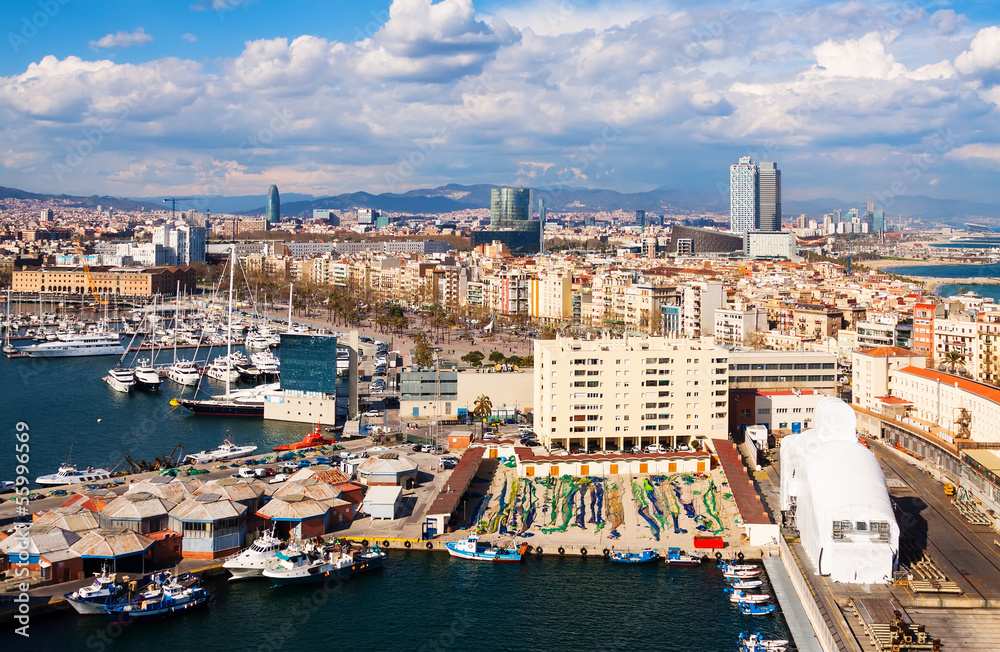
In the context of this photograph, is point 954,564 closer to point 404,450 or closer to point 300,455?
point 404,450

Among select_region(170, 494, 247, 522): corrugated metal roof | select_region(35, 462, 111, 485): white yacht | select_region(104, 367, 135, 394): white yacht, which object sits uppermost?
select_region(104, 367, 135, 394): white yacht

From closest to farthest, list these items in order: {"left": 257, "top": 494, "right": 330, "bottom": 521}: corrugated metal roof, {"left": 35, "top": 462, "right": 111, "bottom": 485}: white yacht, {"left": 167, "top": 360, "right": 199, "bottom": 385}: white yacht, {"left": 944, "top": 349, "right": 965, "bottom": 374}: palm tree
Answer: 1. {"left": 257, "top": 494, "right": 330, "bottom": 521}: corrugated metal roof
2. {"left": 35, "top": 462, "right": 111, "bottom": 485}: white yacht
3. {"left": 944, "top": 349, "right": 965, "bottom": 374}: palm tree
4. {"left": 167, "top": 360, "right": 199, "bottom": 385}: white yacht

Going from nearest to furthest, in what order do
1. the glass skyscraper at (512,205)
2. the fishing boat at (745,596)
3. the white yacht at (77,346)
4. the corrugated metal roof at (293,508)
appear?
1. the fishing boat at (745,596)
2. the corrugated metal roof at (293,508)
3. the white yacht at (77,346)
4. the glass skyscraper at (512,205)

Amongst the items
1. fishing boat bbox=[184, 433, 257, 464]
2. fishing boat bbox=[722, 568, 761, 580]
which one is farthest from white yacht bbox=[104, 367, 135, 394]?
fishing boat bbox=[722, 568, 761, 580]

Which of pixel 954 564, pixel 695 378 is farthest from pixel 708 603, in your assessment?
pixel 695 378

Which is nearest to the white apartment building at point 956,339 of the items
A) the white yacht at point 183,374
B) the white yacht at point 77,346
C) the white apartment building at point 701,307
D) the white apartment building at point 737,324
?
the white apartment building at point 737,324

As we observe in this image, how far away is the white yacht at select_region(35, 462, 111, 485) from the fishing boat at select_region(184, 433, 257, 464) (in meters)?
1.24

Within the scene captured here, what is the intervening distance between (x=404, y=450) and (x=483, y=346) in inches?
507

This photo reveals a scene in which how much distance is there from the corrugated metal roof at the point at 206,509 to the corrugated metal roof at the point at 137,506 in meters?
0.16

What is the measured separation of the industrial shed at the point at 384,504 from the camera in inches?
446

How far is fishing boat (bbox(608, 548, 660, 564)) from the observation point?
10.2 metres

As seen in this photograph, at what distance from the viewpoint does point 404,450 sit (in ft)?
47.6

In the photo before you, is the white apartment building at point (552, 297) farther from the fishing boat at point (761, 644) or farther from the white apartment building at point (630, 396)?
the fishing boat at point (761, 644)

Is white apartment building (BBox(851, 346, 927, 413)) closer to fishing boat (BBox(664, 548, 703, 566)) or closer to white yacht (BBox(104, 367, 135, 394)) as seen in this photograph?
fishing boat (BBox(664, 548, 703, 566))
